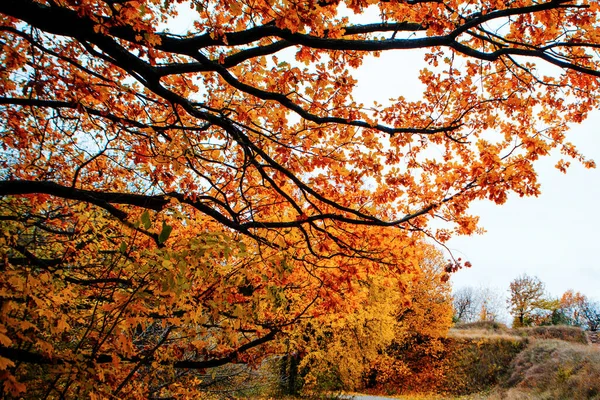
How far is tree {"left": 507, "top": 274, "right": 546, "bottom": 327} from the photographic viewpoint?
4291 cm

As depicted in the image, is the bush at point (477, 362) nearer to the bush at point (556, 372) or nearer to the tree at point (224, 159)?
the bush at point (556, 372)

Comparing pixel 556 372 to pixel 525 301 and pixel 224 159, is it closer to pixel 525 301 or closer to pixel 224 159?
pixel 224 159

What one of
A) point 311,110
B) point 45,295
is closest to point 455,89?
point 311,110

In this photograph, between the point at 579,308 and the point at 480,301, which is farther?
the point at 480,301

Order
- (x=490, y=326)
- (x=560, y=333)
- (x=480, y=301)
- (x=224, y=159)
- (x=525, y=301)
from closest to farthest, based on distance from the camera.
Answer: (x=224, y=159) < (x=560, y=333) < (x=490, y=326) < (x=525, y=301) < (x=480, y=301)

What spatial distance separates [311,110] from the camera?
5004 mm

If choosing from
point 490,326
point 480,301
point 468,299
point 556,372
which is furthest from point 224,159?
point 480,301

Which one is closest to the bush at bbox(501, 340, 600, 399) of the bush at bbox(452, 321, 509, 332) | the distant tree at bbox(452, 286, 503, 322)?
the bush at bbox(452, 321, 509, 332)

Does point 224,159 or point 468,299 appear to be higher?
point 468,299

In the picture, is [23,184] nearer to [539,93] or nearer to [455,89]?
[455,89]

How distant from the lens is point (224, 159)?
6152 mm

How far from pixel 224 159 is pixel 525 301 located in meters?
47.3

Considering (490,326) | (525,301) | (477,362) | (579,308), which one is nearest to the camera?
(477,362)

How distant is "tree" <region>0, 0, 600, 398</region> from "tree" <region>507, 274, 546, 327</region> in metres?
44.6
